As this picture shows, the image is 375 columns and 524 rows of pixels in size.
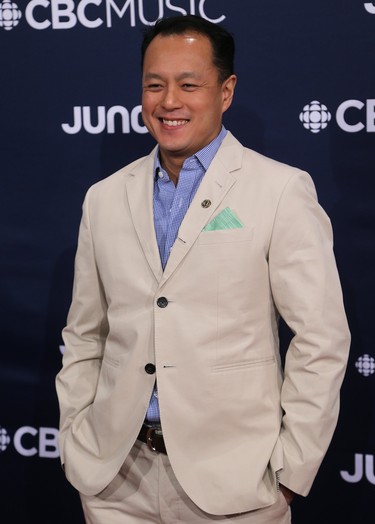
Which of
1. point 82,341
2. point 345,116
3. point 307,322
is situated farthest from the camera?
point 345,116

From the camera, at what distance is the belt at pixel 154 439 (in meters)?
2.01

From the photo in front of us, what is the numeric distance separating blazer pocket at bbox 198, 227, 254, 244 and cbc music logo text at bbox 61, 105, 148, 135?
0.93m

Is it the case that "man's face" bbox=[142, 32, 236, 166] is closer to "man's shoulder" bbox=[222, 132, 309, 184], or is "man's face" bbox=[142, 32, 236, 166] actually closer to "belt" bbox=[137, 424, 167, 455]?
"man's shoulder" bbox=[222, 132, 309, 184]

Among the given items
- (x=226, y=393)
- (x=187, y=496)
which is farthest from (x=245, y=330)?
(x=187, y=496)

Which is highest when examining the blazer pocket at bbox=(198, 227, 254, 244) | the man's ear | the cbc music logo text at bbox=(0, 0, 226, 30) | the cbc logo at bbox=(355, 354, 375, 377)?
the cbc music logo text at bbox=(0, 0, 226, 30)

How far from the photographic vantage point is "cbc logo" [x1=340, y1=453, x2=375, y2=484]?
109 inches

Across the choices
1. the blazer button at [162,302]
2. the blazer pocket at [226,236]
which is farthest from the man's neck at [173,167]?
the blazer button at [162,302]

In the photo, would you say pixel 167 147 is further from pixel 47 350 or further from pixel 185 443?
pixel 47 350

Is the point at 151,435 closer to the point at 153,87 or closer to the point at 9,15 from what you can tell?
the point at 153,87

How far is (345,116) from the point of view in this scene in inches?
Result: 101

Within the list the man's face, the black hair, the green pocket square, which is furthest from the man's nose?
the green pocket square

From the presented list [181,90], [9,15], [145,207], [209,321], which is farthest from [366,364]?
[9,15]

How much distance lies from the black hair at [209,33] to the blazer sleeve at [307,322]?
0.35 metres

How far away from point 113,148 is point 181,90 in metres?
0.85
